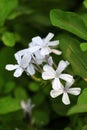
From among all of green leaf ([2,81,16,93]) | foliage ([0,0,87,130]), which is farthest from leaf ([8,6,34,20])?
green leaf ([2,81,16,93])

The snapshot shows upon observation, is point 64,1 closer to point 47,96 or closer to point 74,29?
point 47,96

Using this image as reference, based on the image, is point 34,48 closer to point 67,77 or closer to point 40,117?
point 67,77

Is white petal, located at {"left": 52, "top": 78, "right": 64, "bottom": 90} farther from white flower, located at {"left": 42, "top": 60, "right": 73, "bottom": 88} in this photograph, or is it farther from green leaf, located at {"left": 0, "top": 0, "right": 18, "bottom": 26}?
green leaf, located at {"left": 0, "top": 0, "right": 18, "bottom": 26}

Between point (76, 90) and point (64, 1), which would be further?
point (64, 1)

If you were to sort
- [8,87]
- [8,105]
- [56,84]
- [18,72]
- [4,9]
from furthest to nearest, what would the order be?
[8,87], [4,9], [8,105], [18,72], [56,84]

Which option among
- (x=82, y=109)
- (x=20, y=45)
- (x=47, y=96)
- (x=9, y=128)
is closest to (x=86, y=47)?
(x=82, y=109)

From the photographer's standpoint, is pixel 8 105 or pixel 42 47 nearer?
pixel 42 47

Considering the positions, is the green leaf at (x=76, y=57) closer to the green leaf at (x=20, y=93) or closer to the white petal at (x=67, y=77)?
the white petal at (x=67, y=77)

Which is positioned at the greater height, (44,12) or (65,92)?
(65,92)

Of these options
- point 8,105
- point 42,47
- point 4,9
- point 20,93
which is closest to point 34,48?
point 42,47
